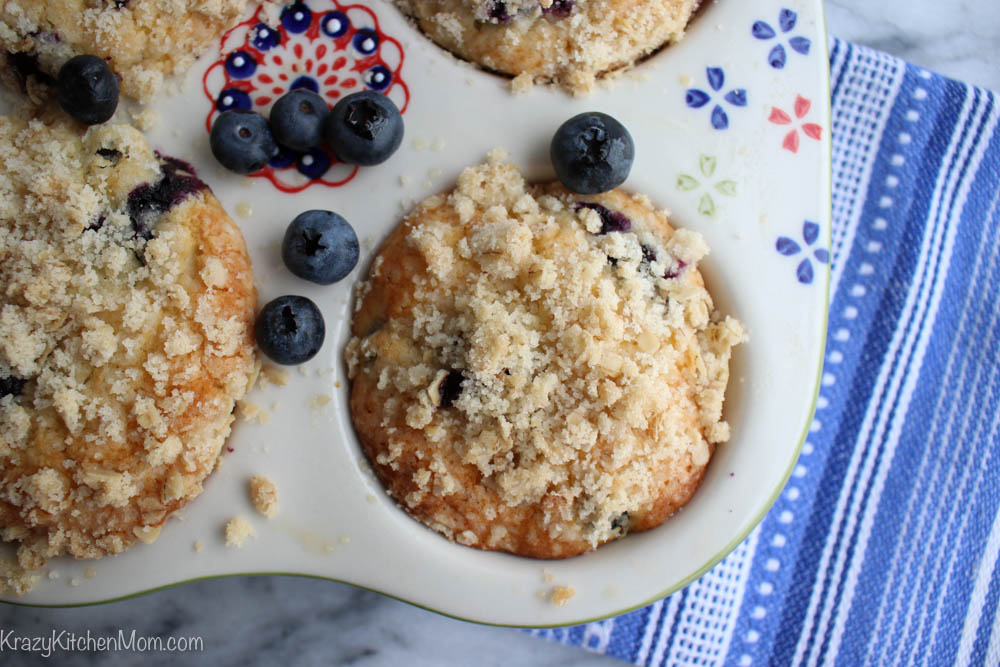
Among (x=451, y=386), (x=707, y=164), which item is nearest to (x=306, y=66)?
(x=451, y=386)

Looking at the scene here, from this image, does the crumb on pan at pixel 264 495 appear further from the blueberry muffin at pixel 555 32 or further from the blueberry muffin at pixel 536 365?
the blueberry muffin at pixel 555 32

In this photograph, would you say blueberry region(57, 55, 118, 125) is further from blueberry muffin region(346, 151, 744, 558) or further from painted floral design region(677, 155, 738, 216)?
painted floral design region(677, 155, 738, 216)

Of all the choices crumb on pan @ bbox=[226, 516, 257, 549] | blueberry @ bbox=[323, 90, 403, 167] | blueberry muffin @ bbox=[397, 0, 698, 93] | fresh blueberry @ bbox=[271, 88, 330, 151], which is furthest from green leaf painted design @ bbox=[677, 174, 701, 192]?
crumb on pan @ bbox=[226, 516, 257, 549]

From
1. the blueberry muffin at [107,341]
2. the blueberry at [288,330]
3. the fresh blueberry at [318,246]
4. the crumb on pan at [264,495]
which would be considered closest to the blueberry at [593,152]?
the fresh blueberry at [318,246]

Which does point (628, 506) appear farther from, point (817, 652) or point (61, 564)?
→ point (61, 564)

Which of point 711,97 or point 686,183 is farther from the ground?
point 711,97

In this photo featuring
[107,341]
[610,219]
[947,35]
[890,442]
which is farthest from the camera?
[947,35]

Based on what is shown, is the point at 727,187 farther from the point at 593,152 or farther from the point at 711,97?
the point at 593,152

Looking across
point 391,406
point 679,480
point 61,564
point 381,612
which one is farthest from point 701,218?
point 61,564
